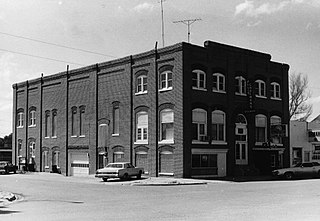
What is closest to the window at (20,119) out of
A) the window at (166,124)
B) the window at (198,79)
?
the window at (166,124)

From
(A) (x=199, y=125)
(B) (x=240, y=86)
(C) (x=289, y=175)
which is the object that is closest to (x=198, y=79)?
(A) (x=199, y=125)

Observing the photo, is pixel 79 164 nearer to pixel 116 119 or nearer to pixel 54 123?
pixel 54 123

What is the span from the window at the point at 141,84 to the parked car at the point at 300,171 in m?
13.3

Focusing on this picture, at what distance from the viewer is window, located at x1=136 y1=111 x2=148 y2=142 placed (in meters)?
44.0

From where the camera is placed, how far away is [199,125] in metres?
42.2

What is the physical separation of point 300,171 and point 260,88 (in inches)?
388

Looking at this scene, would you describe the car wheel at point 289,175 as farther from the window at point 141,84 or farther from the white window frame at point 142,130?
the window at point 141,84

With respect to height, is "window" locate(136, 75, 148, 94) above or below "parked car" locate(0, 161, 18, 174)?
above

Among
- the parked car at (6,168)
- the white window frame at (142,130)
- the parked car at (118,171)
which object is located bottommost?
the parked car at (6,168)

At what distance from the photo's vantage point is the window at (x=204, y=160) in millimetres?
41297

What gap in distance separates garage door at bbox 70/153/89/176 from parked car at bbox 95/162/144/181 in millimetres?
10405

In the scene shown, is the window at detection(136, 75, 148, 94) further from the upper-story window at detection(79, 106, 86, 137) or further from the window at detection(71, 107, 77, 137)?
the window at detection(71, 107, 77, 137)

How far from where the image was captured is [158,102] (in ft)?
140

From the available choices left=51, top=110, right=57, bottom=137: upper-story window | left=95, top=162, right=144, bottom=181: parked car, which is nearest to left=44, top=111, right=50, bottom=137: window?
left=51, top=110, right=57, bottom=137: upper-story window
